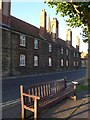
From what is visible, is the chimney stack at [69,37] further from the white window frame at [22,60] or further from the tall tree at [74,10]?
the tall tree at [74,10]

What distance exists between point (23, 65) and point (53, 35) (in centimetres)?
1852

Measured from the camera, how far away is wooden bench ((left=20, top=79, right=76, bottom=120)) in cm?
665

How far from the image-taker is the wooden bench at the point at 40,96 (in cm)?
665

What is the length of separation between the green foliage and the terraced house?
6275 millimetres

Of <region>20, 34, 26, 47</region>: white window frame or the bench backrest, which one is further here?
<region>20, 34, 26, 47</region>: white window frame

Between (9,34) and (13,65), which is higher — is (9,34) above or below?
above

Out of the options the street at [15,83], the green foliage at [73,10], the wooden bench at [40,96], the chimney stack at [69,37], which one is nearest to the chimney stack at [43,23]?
the street at [15,83]

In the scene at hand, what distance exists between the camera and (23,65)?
3134cm

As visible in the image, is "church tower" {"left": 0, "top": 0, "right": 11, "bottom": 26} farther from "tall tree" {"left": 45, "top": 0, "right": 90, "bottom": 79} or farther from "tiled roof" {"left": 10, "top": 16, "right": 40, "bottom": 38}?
"tall tree" {"left": 45, "top": 0, "right": 90, "bottom": 79}

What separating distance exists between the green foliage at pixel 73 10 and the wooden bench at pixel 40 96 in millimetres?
4543

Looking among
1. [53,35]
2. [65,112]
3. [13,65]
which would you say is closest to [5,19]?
[13,65]

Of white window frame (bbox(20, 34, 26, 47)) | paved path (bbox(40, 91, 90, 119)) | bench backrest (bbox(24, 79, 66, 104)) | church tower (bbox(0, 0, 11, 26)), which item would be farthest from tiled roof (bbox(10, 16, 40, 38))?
paved path (bbox(40, 91, 90, 119))

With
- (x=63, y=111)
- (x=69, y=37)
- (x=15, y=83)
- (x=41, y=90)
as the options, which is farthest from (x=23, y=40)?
(x=69, y=37)

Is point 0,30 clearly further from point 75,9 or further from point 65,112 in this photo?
point 65,112
